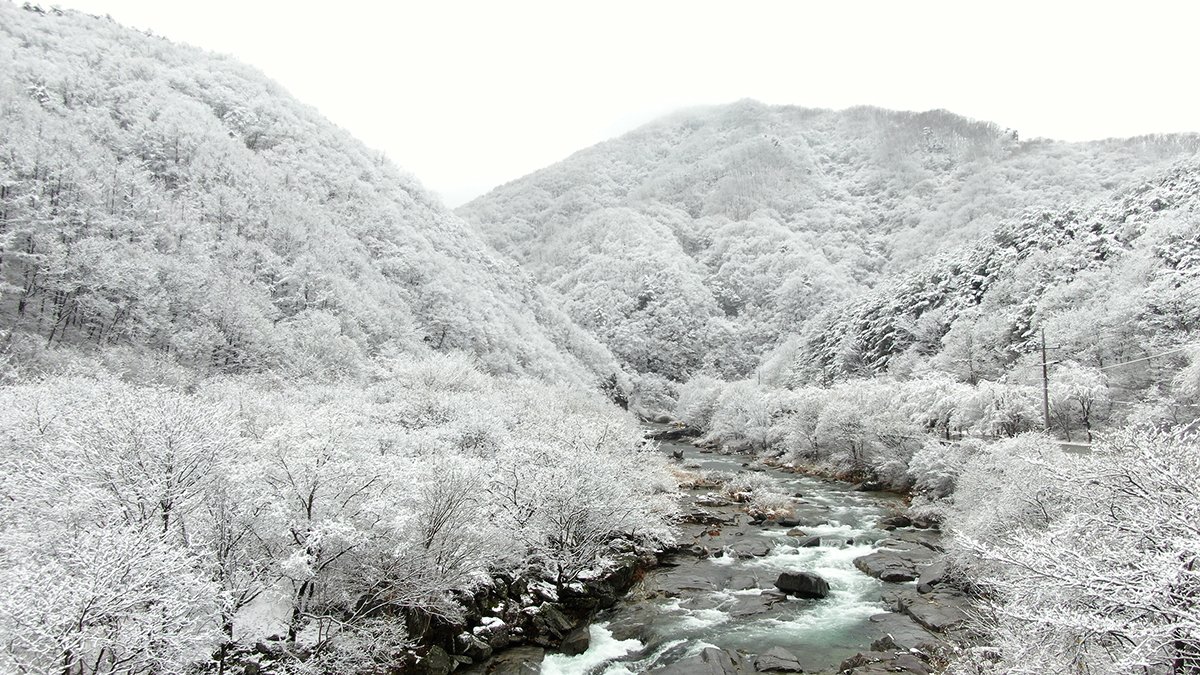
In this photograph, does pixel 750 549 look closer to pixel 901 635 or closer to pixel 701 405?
pixel 901 635

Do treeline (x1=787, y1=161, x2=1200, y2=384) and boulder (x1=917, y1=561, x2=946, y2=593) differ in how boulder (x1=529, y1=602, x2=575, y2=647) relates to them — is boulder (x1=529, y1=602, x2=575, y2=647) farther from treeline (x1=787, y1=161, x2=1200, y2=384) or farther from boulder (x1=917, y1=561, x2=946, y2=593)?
treeline (x1=787, y1=161, x2=1200, y2=384)

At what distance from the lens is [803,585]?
23875 millimetres

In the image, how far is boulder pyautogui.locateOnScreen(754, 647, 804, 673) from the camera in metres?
17.6

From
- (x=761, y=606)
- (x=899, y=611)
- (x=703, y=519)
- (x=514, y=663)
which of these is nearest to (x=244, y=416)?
(x=514, y=663)

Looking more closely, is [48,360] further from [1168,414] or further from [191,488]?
[1168,414]

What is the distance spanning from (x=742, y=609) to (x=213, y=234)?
6221 centimetres

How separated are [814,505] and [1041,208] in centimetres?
7274

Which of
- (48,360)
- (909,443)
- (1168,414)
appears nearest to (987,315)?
(909,443)

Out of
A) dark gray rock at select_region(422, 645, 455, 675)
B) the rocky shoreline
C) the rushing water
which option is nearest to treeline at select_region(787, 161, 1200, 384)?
the rocky shoreline

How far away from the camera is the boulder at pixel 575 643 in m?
18.6

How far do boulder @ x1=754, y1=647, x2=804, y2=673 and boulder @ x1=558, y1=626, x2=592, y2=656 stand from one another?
5.52m

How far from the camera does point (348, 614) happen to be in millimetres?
15281

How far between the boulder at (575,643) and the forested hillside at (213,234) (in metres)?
33.6

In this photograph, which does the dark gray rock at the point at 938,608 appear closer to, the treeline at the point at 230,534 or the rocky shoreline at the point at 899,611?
the rocky shoreline at the point at 899,611
